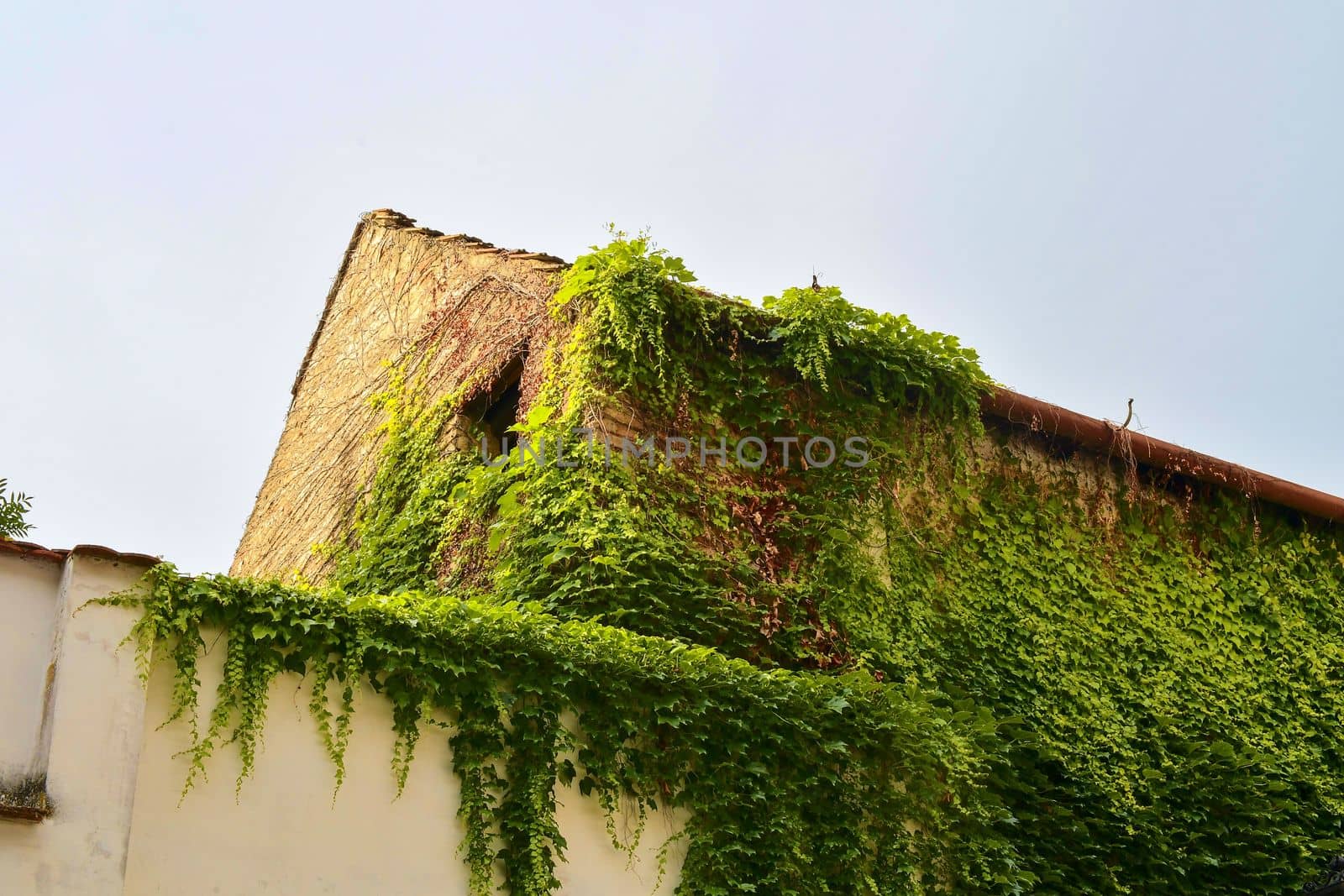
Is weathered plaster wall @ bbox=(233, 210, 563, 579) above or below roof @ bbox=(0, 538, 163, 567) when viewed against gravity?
above

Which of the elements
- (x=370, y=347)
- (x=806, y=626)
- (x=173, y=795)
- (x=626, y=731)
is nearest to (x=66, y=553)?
(x=173, y=795)

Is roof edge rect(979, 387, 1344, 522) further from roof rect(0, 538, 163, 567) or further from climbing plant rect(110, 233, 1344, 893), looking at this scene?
roof rect(0, 538, 163, 567)

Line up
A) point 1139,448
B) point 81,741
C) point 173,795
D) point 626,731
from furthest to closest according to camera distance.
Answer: point 1139,448, point 626,731, point 173,795, point 81,741

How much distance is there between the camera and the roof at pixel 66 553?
17.8 ft

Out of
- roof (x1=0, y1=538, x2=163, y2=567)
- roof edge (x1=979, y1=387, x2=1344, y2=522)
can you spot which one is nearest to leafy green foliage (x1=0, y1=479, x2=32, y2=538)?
roof (x1=0, y1=538, x2=163, y2=567)

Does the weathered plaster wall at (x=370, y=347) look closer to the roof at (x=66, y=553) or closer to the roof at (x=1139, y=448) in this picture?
the roof at (x=1139, y=448)

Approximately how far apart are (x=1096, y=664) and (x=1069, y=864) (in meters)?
1.56

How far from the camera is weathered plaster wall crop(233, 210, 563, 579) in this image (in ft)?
34.9

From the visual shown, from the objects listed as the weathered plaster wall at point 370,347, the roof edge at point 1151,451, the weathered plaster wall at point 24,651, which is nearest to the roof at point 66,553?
the weathered plaster wall at point 24,651

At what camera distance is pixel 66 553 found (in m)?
5.53

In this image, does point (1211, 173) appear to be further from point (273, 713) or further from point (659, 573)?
point (273, 713)

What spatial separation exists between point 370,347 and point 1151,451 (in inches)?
269

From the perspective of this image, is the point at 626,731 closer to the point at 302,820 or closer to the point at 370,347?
the point at 302,820

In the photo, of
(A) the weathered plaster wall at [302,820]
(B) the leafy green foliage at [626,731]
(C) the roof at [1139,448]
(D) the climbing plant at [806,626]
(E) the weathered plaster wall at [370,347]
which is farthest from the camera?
(E) the weathered plaster wall at [370,347]
